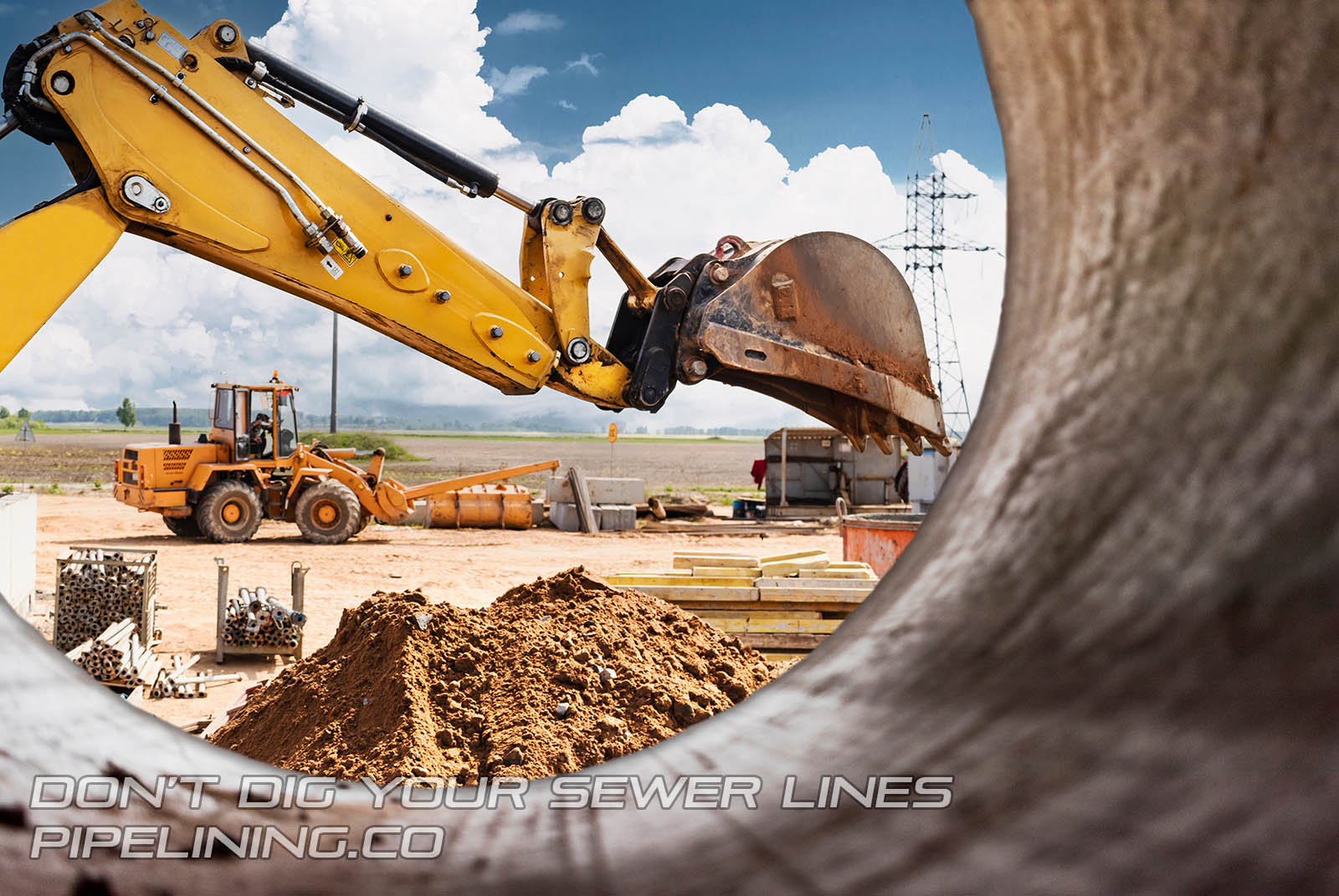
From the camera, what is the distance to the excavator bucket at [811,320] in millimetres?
5129

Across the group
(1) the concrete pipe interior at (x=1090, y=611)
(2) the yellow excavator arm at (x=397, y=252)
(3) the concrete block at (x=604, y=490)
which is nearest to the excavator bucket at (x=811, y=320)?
(2) the yellow excavator arm at (x=397, y=252)

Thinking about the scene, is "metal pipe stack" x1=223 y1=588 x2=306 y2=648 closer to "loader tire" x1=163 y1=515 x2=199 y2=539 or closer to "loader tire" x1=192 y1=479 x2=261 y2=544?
"loader tire" x1=192 y1=479 x2=261 y2=544

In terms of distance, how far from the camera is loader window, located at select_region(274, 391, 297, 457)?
14.4 m

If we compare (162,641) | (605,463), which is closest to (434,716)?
(162,641)

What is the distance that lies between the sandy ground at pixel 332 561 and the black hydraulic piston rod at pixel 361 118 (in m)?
3.85

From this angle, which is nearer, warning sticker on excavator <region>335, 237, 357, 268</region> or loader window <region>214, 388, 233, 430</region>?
warning sticker on excavator <region>335, 237, 357, 268</region>

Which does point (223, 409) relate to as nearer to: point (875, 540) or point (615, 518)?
point (615, 518)

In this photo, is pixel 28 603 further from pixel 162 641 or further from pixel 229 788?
pixel 229 788

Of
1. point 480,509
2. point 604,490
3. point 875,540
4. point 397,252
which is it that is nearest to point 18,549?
point 397,252

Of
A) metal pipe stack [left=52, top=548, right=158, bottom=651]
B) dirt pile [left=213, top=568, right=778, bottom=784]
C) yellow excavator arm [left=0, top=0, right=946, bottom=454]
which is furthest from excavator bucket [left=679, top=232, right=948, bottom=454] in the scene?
metal pipe stack [left=52, top=548, right=158, bottom=651]

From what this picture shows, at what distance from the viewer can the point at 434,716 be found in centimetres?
338

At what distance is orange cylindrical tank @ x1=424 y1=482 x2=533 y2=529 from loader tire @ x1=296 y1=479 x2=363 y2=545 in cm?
262

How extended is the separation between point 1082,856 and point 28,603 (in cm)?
975

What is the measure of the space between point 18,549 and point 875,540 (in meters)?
7.21
